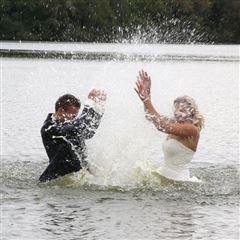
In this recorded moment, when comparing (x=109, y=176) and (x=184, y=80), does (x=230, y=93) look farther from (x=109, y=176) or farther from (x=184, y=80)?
(x=109, y=176)

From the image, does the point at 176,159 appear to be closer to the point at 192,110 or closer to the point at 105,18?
the point at 192,110

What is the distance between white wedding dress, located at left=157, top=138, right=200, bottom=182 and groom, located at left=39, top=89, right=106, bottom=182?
3.39 feet

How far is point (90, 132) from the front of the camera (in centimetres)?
1277

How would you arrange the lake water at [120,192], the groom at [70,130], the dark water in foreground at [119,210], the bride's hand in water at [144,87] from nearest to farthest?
the dark water in foreground at [119,210], the lake water at [120,192], the bride's hand in water at [144,87], the groom at [70,130]

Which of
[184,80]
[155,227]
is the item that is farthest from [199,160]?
[184,80]

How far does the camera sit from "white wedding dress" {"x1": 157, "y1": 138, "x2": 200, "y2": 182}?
12.9m

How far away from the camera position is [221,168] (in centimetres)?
1611

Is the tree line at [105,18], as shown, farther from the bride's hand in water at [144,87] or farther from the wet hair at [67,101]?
the bride's hand in water at [144,87]

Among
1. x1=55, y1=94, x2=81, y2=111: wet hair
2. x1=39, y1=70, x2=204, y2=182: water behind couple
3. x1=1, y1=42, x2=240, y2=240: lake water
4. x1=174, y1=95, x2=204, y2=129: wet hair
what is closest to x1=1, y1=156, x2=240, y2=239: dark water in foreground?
x1=1, y1=42, x2=240, y2=240: lake water

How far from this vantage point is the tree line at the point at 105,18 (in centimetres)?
9419

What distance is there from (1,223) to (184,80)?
34.2 metres

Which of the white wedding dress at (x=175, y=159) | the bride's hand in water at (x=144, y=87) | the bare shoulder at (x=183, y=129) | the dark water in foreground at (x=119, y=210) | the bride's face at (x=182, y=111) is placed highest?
the bride's hand in water at (x=144, y=87)

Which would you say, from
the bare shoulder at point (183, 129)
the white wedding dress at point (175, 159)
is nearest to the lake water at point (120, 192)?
the white wedding dress at point (175, 159)

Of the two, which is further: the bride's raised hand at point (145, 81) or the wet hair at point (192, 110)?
the wet hair at point (192, 110)
